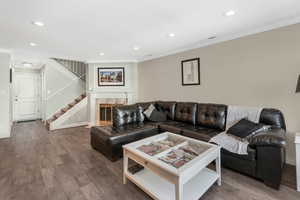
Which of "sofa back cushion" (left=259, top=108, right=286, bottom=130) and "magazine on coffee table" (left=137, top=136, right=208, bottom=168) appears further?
"sofa back cushion" (left=259, top=108, right=286, bottom=130)

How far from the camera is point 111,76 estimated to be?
516 centimetres

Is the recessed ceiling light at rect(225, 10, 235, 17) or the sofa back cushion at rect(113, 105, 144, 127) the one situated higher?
the recessed ceiling light at rect(225, 10, 235, 17)

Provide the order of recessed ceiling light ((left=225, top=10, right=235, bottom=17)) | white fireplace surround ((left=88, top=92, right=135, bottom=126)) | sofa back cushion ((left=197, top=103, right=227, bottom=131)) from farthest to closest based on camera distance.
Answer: white fireplace surround ((left=88, top=92, right=135, bottom=126)), sofa back cushion ((left=197, top=103, right=227, bottom=131)), recessed ceiling light ((left=225, top=10, right=235, bottom=17))

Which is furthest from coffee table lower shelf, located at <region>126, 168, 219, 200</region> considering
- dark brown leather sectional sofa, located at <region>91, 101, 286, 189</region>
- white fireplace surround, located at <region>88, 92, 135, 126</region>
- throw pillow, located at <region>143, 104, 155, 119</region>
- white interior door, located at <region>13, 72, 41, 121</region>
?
white interior door, located at <region>13, 72, 41, 121</region>

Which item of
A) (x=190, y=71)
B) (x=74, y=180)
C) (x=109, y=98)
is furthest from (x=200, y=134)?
(x=109, y=98)

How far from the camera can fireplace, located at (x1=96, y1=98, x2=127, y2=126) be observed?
202 inches

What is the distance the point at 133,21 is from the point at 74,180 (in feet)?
8.35

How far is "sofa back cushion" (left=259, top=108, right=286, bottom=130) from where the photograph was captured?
2.24 meters

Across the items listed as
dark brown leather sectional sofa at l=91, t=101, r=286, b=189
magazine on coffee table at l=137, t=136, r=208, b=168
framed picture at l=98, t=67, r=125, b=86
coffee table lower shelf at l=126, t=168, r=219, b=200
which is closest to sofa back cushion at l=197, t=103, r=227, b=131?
dark brown leather sectional sofa at l=91, t=101, r=286, b=189

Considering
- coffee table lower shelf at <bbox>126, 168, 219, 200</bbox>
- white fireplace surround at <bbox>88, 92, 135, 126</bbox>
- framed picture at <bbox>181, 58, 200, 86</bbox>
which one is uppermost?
framed picture at <bbox>181, 58, 200, 86</bbox>

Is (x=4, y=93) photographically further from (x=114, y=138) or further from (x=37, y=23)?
(x=114, y=138)

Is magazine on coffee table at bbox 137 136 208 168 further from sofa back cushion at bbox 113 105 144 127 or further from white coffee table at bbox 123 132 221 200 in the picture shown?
sofa back cushion at bbox 113 105 144 127

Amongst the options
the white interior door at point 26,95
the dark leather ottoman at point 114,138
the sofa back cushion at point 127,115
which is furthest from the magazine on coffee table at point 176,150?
the white interior door at point 26,95

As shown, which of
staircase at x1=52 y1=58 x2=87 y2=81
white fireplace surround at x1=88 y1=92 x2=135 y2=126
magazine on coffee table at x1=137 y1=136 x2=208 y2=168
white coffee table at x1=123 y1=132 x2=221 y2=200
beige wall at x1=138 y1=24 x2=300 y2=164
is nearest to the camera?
white coffee table at x1=123 y1=132 x2=221 y2=200
